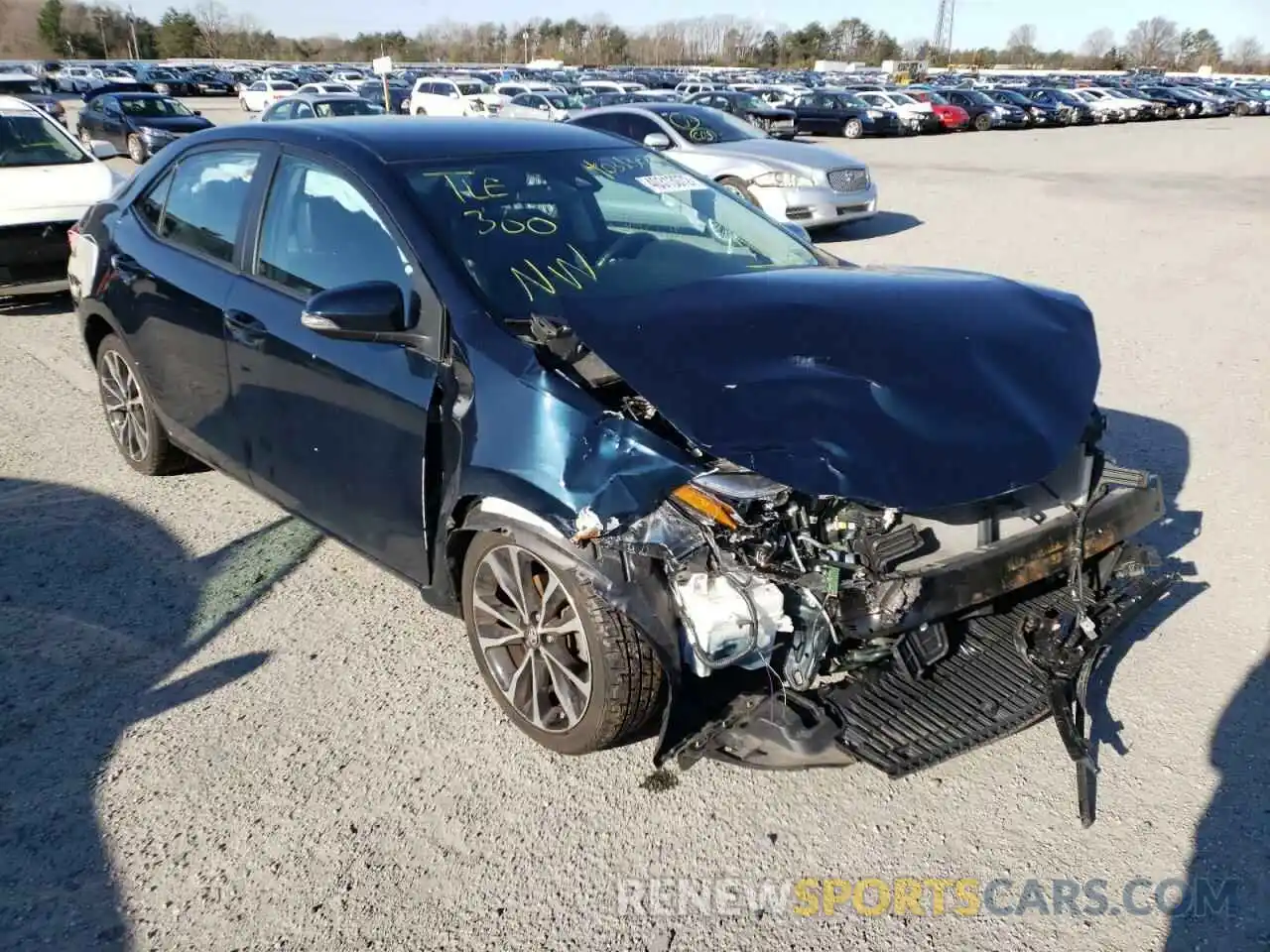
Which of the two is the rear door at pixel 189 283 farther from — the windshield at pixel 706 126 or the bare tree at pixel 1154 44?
Result: the bare tree at pixel 1154 44

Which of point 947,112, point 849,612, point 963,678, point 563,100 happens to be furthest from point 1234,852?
point 947,112

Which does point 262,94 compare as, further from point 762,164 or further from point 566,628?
point 566,628

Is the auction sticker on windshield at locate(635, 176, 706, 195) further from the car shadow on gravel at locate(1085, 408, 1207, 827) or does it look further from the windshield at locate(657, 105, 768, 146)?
the windshield at locate(657, 105, 768, 146)

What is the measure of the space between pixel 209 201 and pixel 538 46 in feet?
422

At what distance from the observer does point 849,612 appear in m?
2.54

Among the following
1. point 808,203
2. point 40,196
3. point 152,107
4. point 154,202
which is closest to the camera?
point 154,202

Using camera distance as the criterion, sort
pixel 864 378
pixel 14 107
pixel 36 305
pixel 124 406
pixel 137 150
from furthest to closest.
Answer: pixel 137 150, pixel 14 107, pixel 36 305, pixel 124 406, pixel 864 378

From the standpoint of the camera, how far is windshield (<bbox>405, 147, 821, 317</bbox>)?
10.4ft

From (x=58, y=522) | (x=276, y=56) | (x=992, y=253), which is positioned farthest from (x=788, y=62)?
(x=58, y=522)

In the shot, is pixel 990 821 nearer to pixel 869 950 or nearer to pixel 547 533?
pixel 869 950

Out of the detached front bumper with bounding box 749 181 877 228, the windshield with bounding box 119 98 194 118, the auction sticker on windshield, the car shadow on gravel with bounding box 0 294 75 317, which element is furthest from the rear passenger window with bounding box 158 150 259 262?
the windshield with bounding box 119 98 194 118

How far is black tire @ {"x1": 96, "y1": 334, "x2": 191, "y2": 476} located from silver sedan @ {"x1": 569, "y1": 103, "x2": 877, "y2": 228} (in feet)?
23.3

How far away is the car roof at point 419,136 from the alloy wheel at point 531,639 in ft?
4.94

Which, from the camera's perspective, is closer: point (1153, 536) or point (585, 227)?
point (585, 227)
